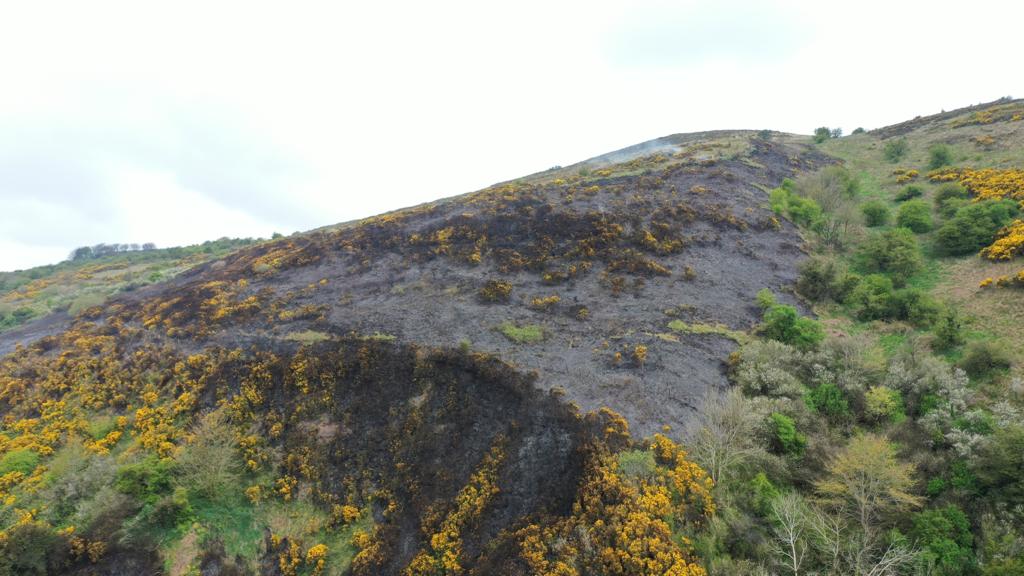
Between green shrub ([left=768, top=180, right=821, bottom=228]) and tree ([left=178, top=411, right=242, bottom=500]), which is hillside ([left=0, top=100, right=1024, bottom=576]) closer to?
tree ([left=178, top=411, right=242, bottom=500])

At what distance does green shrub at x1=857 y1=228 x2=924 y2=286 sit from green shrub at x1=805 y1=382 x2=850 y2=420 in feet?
47.2

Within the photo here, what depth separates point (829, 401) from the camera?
1523cm

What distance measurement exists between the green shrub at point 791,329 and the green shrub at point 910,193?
Answer: 24935mm

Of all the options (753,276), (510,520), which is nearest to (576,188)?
(753,276)

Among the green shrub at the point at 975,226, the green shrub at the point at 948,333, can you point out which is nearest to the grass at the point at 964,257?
the green shrub at the point at 948,333

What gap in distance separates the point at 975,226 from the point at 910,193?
41.3 feet

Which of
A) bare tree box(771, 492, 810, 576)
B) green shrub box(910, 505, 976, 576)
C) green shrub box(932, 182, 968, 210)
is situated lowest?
green shrub box(910, 505, 976, 576)

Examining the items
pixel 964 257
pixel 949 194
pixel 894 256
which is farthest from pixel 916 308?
pixel 949 194

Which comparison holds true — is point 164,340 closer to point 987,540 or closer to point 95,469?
point 95,469

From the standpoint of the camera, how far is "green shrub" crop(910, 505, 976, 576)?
9633mm

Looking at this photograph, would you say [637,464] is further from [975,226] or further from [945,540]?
[975,226]

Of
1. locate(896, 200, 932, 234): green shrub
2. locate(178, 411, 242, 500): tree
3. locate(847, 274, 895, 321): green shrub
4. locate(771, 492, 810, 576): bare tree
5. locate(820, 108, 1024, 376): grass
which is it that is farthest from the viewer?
locate(896, 200, 932, 234): green shrub

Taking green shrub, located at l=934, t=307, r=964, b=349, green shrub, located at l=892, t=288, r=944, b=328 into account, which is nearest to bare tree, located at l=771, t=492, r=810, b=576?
green shrub, located at l=934, t=307, r=964, b=349

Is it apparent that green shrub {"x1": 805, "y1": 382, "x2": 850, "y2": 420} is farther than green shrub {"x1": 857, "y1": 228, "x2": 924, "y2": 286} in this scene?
No
